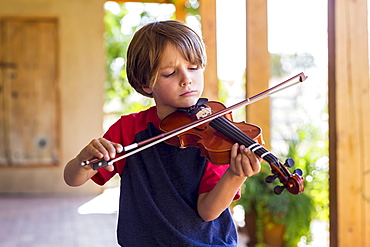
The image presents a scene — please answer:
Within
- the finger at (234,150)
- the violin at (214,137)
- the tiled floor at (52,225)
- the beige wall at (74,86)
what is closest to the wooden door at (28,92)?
the beige wall at (74,86)

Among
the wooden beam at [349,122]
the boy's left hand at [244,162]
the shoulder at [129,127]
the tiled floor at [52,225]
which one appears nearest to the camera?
the boy's left hand at [244,162]

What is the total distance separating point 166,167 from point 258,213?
241 centimetres

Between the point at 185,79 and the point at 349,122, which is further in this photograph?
the point at 349,122

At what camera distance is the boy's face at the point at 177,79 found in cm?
140

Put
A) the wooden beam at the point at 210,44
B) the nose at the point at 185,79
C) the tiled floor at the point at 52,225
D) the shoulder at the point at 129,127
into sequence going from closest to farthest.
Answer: the nose at the point at 185,79
the shoulder at the point at 129,127
the tiled floor at the point at 52,225
the wooden beam at the point at 210,44

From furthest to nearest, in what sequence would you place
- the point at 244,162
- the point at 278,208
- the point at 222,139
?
the point at 278,208, the point at 222,139, the point at 244,162

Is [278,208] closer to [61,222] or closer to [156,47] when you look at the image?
[61,222]

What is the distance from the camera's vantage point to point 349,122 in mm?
2125

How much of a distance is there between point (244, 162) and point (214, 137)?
0.55 feet

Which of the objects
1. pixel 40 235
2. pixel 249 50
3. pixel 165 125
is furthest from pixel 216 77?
pixel 165 125

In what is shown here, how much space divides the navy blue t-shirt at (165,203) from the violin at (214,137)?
0.19 ft

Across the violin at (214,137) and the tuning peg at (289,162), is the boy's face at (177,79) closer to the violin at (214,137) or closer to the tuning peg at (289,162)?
the violin at (214,137)

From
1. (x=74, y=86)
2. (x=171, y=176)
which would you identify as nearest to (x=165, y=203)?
(x=171, y=176)

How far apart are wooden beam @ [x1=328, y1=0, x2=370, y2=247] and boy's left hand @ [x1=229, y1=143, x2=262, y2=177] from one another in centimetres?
99
